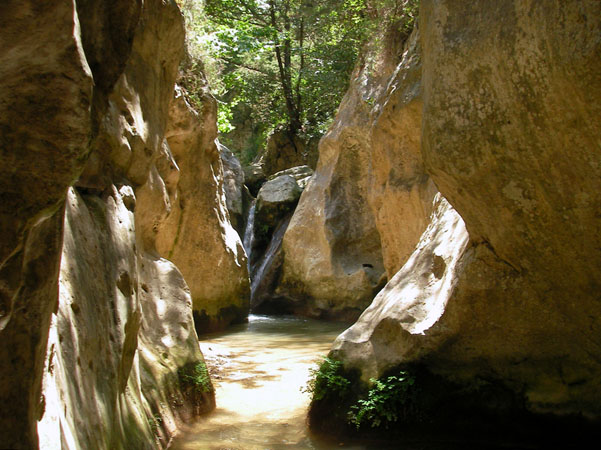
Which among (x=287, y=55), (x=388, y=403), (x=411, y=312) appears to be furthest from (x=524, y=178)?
(x=287, y=55)

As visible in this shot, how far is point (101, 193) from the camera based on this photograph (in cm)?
432

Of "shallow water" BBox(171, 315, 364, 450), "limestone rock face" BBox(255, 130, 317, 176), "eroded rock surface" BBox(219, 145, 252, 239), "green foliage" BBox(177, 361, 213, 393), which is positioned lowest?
"shallow water" BBox(171, 315, 364, 450)

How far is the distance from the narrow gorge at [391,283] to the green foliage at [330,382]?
0.05 feet

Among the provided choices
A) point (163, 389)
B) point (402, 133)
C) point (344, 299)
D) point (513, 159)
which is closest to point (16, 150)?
point (513, 159)

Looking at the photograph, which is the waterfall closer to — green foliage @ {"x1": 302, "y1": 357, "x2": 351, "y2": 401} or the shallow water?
the shallow water

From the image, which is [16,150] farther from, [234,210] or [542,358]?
[234,210]

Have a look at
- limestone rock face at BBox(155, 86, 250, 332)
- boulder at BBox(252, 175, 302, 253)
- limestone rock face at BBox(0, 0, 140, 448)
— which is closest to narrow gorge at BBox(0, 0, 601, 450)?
limestone rock face at BBox(0, 0, 140, 448)

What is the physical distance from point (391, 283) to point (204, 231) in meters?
6.29

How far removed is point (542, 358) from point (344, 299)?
889cm

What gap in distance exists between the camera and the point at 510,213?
420cm

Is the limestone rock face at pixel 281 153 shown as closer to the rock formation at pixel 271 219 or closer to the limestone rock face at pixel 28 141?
the rock formation at pixel 271 219

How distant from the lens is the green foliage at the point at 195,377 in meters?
5.57

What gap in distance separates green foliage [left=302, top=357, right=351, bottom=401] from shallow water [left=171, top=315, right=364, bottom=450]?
331 millimetres

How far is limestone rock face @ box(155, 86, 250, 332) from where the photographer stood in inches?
420
